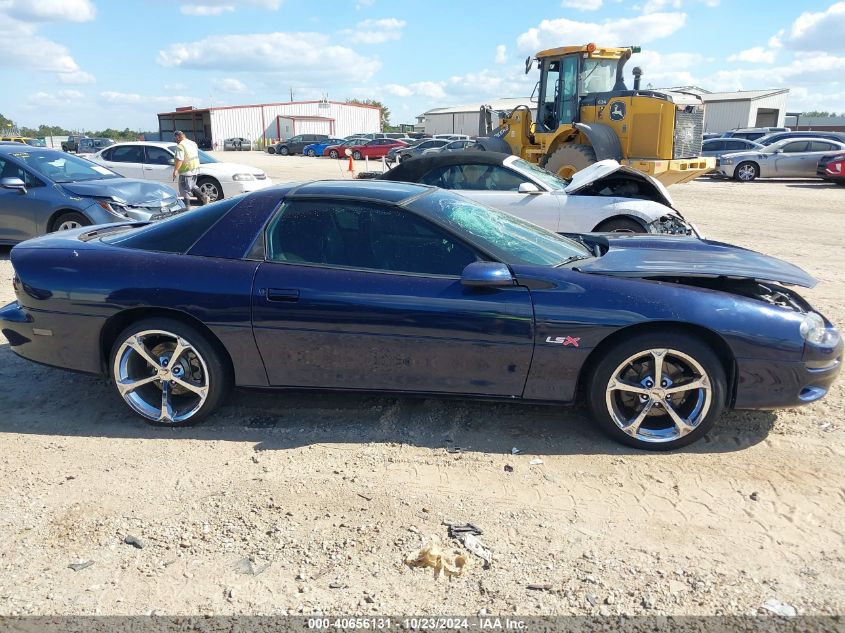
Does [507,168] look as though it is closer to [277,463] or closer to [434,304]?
[434,304]

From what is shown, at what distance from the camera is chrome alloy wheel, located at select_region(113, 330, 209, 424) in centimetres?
386

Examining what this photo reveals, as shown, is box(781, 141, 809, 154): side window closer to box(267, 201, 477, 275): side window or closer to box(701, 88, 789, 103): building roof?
box(267, 201, 477, 275): side window

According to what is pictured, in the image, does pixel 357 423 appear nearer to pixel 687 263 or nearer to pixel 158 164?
pixel 687 263

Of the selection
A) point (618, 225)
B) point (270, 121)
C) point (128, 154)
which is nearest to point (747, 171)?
point (618, 225)

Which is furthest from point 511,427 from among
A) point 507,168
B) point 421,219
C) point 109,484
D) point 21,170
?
point 21,170

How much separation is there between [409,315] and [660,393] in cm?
141

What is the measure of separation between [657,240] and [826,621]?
2767 millimetres

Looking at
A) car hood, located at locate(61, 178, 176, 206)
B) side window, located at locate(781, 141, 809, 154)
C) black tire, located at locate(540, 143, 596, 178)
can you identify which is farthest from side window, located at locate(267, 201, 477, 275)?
side window, located at locate(781, 141, 809, 154)

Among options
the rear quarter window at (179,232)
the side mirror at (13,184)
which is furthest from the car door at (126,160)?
the rear quarter window at (179,232)

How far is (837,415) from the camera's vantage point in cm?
403

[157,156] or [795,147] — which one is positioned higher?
[795,147]

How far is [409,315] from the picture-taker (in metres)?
3.56

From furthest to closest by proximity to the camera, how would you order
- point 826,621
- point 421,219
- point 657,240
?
point 657,240 → point 421,219 → point 826,621

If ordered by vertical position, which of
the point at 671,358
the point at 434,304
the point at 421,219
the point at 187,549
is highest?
the point at 421,219
